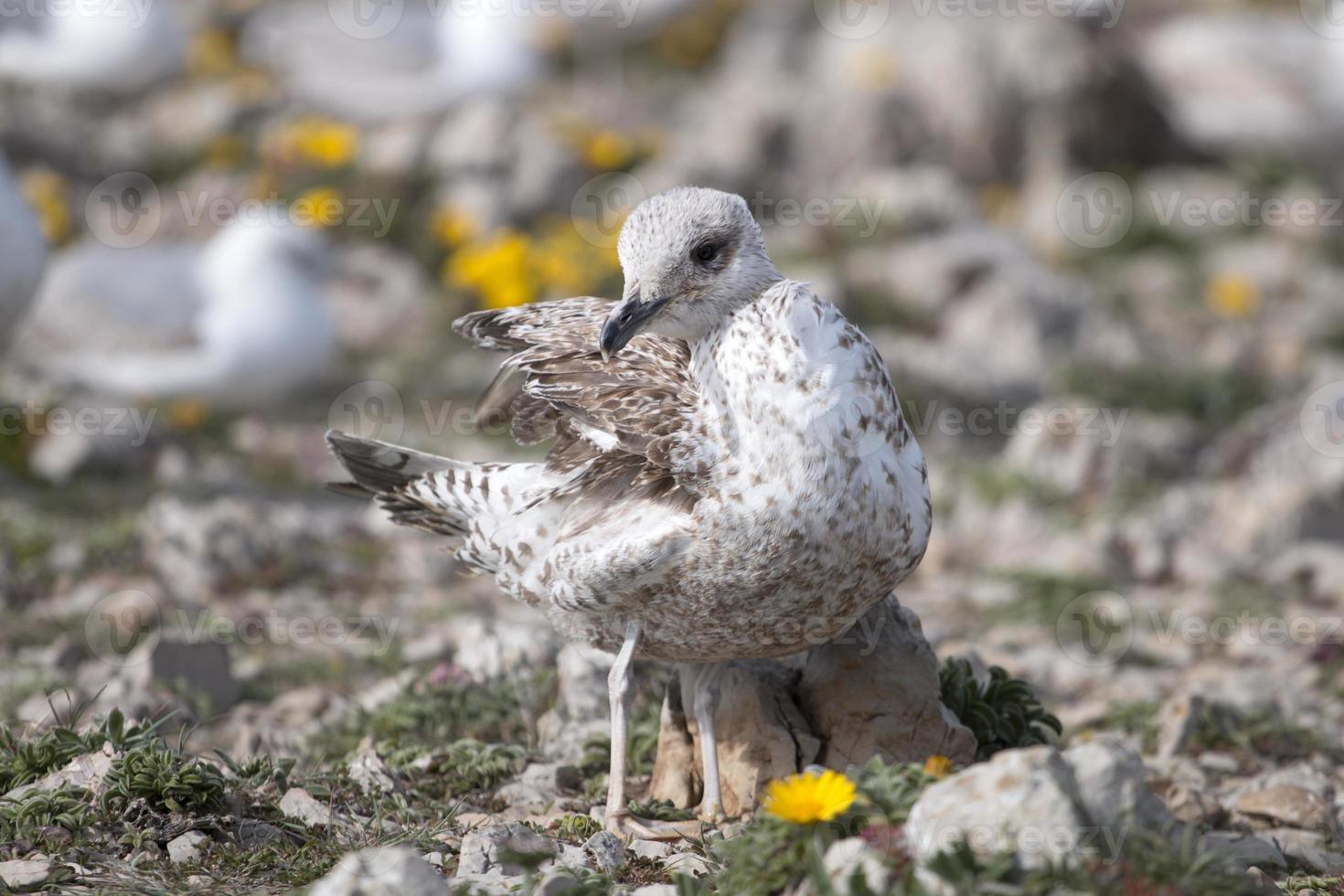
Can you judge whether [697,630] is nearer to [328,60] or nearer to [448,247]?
[448,247]

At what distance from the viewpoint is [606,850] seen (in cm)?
408

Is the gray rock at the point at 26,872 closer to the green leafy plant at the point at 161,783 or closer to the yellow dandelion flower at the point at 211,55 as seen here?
the green leafy plant at the point at 161,783

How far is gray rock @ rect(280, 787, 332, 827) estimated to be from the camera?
4.41 m

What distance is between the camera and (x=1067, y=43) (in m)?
13.8

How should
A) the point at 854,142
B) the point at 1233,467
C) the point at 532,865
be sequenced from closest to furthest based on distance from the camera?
the point at 532,865
the point at 1233,467
the point at 854,142

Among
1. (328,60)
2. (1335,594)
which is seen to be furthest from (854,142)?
(1335,594)

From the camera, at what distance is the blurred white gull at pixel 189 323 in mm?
9391

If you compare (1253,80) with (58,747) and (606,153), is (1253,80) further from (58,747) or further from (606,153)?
(58,747)

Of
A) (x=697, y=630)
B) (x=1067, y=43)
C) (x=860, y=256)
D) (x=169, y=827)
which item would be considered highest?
(x=1067, y=43)

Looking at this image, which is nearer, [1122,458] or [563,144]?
[1122,458]

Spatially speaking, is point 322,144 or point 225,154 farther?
point 225,154

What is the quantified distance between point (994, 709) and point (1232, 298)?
767 centimetres

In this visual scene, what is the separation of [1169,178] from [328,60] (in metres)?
8.09

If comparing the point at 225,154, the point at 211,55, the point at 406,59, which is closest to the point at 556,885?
the point at 225,154
